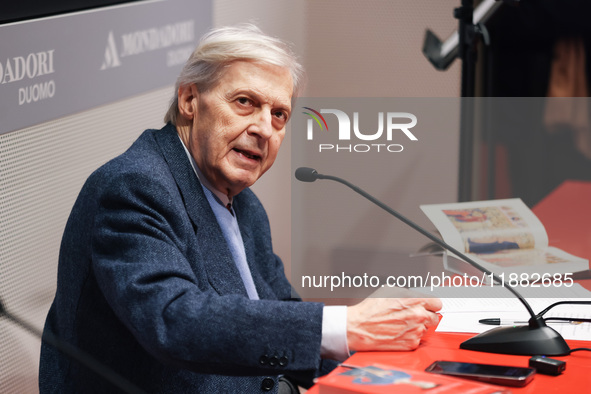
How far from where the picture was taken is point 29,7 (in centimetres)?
190

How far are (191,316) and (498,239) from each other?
668 millimetres

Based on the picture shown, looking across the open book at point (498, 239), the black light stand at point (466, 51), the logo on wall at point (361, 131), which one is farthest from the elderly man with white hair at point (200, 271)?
the black light stand at point (466, 51)

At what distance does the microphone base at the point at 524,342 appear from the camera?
3.93 ft

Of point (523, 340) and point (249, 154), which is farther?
point (249, 154)

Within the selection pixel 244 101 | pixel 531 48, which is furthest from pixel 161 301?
pixel 531 48

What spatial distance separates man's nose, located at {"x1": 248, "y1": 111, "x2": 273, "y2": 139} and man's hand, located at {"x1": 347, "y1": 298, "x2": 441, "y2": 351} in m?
0.41

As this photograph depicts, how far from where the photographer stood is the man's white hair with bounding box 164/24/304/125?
1.40m

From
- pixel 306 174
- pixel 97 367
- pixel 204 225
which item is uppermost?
pixel 306 174

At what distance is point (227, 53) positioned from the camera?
140 centimetres

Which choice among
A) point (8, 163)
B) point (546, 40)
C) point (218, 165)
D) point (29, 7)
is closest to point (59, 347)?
point (218, 165)

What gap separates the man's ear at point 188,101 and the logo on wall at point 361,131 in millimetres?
262

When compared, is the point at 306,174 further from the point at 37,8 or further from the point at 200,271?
the point at 37,8

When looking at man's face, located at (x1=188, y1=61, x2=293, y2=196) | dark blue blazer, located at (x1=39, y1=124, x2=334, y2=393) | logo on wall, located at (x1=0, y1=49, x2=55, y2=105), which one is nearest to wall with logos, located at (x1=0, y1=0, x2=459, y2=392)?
logo on wall, located at (x1=0, y1=49, x2=55, y2=105)

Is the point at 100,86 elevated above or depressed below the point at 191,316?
above
